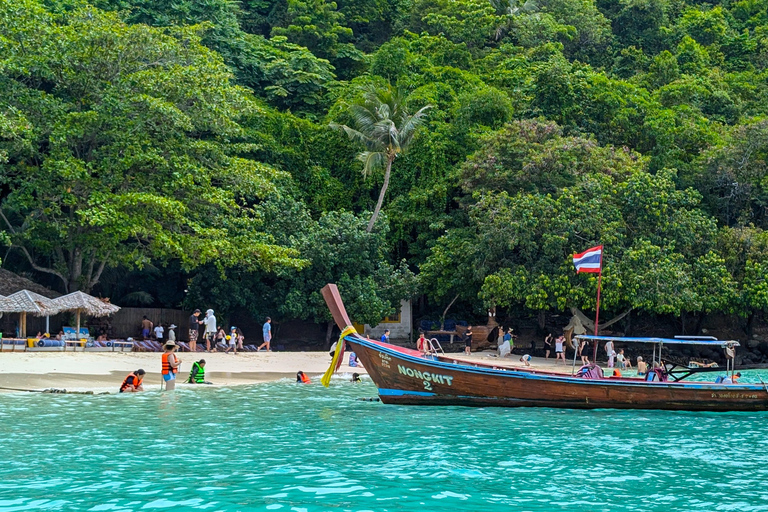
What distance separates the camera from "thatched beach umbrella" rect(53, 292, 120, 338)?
25.1m

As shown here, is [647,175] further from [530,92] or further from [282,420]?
[282,420]

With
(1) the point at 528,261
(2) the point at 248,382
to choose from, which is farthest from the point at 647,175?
(2) the point at 248,382

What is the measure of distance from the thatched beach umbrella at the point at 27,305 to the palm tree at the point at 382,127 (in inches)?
563

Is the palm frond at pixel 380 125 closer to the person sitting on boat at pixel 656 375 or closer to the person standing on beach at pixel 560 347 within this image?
the person standing on beach at pixel 560 347

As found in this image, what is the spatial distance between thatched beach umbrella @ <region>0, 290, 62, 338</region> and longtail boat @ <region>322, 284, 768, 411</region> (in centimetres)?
1142

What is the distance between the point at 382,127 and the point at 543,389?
19043mm

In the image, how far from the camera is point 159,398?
A: 18.1 metres

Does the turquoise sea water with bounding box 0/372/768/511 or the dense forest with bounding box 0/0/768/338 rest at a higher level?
the dense forest with bounding box 0/0/768/338

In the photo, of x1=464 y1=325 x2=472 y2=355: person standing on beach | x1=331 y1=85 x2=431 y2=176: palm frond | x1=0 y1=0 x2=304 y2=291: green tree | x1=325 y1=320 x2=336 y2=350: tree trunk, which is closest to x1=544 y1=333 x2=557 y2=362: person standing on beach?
x1=464 y1=325 x2=472 y2=355: person standing on beach

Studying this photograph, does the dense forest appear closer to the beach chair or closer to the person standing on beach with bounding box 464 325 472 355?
the person standing on beach with bounding box 464 325 472 355

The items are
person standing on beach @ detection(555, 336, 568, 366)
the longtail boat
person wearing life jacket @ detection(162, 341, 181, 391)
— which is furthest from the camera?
person standing on beach @ detection(555, 336, 568, 366)

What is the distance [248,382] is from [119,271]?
13.2m

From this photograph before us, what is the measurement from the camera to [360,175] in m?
37.2

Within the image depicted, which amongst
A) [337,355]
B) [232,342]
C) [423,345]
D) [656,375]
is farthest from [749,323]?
[337,355]
